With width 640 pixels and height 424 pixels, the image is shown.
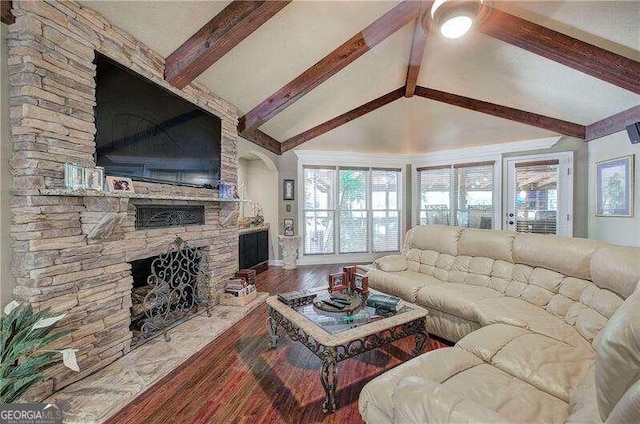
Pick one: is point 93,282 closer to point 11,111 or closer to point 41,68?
point 11,111

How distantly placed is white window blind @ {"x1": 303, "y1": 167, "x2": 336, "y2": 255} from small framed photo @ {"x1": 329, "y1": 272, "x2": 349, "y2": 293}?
3445mm

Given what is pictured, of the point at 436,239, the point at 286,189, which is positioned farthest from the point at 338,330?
the point at 286,189

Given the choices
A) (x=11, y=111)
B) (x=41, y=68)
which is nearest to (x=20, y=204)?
(x=11, y=111)

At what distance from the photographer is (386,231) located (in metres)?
6.61

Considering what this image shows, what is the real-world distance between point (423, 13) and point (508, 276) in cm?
281

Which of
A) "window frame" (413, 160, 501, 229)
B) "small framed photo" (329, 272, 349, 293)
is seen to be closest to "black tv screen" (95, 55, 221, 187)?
"small framed photo" (329, 272, 349, 293)

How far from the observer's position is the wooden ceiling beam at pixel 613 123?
361cm

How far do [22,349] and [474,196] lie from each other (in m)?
6.47

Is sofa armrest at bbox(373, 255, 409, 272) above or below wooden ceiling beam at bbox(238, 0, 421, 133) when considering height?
below

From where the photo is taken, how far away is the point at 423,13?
9.87ft

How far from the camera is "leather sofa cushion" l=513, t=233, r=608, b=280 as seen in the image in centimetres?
222

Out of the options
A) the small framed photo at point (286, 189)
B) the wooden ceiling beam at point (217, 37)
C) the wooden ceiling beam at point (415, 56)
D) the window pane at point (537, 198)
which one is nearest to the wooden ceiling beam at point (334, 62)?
the wooden ceiling beam at point (415, 56)

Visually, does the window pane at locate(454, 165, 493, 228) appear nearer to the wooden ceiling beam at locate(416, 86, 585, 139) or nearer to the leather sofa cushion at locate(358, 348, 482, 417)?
the wooden ceiling beam at locate(416, 86, 585, 139)

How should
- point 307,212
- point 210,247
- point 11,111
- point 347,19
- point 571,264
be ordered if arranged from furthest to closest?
point 307,212, point 210,247, point 347,19, point 571,264, point 11,111
